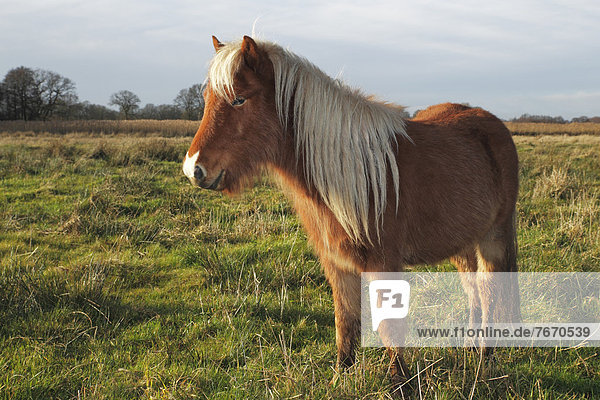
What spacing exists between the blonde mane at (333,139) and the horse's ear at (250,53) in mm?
46

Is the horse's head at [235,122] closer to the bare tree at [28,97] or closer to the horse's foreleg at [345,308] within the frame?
the horse's foreleg at [345,308]

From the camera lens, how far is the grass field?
2.62 m

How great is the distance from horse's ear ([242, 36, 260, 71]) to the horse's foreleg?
1372mm

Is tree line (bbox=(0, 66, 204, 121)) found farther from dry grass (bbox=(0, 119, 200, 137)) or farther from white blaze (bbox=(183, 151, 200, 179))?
white blaze (bbox=(183, 151, 200, 179))

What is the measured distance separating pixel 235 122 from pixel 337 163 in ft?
2.10

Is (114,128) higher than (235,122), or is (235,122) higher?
(114,128)

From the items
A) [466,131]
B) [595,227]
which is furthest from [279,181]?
[595,227]

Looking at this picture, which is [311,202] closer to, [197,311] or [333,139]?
[333,139]

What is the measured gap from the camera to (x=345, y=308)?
286cm

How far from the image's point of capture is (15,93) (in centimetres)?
4316

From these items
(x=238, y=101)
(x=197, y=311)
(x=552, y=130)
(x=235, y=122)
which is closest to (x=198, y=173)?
(x=235, y=122)

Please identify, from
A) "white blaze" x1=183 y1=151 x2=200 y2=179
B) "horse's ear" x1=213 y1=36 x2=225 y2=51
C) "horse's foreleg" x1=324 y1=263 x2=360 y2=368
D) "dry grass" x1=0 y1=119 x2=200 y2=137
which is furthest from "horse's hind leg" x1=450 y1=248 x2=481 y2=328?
"dry grass" x1=0 y1=119 x2=200 y2=137

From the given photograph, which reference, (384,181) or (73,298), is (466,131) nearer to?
(384,181)

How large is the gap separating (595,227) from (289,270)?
446 centimetres
